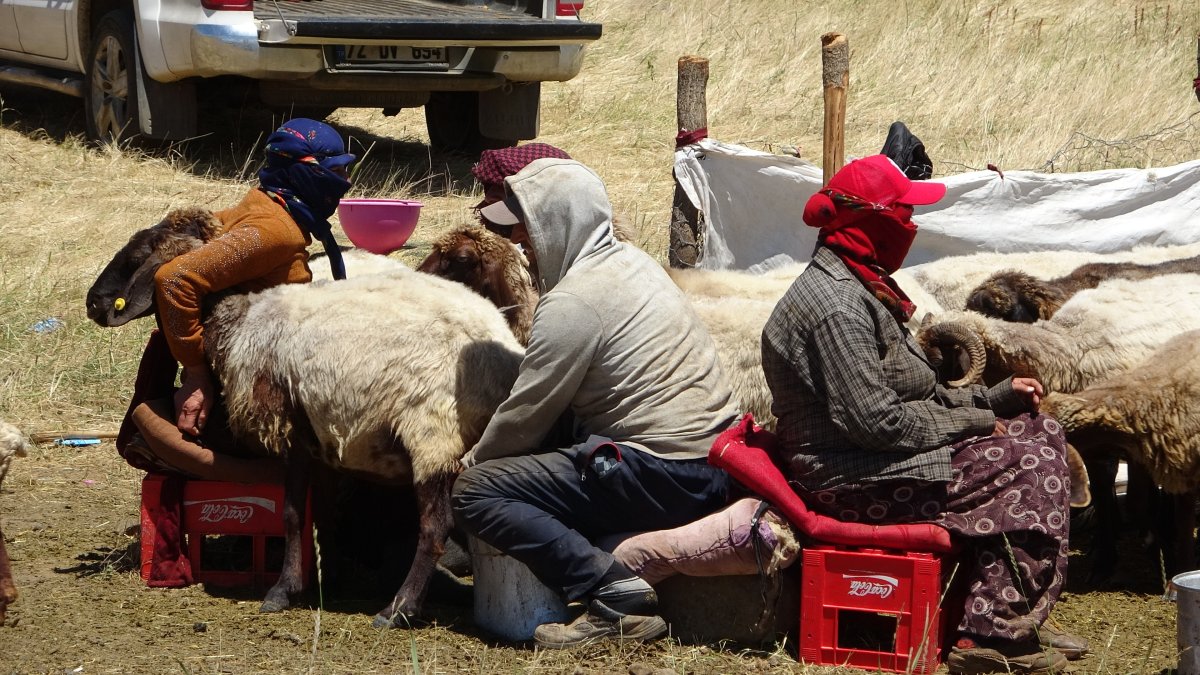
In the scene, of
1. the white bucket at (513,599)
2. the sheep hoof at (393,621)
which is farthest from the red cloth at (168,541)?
the white bucket at (513,599)

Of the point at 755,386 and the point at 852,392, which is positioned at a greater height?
the point at 852,392

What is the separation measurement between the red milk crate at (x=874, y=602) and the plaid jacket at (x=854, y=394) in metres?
0.24

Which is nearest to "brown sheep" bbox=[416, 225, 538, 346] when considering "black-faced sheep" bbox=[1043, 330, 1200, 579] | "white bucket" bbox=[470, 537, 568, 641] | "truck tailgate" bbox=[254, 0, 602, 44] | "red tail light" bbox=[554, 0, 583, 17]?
"white bucket" bbox=[470, 537, 568, 641]

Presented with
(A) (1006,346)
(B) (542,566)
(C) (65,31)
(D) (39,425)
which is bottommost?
(D) (39,425)

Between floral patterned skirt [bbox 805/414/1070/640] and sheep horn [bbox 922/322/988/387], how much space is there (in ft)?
1.12

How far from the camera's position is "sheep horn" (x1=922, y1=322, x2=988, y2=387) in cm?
442

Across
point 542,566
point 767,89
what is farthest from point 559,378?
point 767,89

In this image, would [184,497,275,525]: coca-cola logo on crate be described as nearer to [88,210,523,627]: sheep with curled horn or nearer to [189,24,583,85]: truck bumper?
[88,210,523,627]: sheep with curled horn

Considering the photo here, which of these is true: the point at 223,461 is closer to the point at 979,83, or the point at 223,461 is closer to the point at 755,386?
the point at 755,386

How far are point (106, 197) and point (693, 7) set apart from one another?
7.92m

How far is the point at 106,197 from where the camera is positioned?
32.4 ft

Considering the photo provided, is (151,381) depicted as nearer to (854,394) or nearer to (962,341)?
(854,394)

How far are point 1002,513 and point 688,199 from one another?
361 centimetres

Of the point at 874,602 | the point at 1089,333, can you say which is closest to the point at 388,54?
the point at 1089,333
